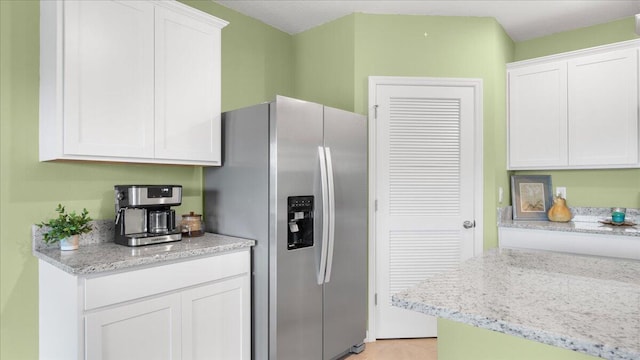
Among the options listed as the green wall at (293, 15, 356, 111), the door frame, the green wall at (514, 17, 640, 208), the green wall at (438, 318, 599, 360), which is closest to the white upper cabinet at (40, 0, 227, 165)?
the green wall at (293, 15, 356, 111)

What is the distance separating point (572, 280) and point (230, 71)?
2.58 meters

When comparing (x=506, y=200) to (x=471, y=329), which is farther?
(x=506, y=200)

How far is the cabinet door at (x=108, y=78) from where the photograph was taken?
1754 millimetres

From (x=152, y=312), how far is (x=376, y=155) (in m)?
1.94

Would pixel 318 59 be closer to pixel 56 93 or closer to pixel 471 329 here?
pixel 56 93

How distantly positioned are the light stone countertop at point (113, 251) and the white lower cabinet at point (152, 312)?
0.14ft

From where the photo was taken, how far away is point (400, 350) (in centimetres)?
278

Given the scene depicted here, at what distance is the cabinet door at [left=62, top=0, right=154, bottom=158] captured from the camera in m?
1.75

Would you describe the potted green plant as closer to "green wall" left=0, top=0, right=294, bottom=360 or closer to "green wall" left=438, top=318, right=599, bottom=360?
"green wall" left=0, top=0, right=294, bottom=360

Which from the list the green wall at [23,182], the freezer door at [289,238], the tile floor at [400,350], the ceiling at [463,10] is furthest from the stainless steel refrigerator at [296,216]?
the ceiling at [463,10]

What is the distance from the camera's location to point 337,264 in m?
2.56

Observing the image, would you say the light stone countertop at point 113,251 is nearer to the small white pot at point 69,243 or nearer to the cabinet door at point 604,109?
the small white pot at point 69,243

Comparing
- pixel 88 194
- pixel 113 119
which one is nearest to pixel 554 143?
pixel 113 119

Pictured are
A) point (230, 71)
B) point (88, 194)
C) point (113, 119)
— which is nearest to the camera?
point (113, 119)
